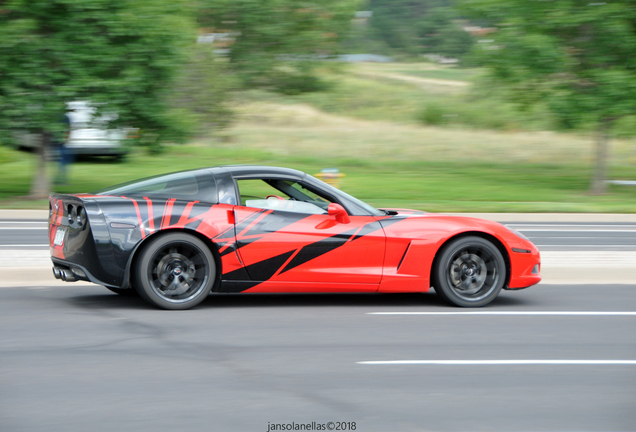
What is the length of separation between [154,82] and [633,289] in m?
13.2

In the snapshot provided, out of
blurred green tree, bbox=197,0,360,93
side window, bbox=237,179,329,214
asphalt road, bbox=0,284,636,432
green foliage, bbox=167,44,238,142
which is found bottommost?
asphalt road, bbox=0,284,636,432

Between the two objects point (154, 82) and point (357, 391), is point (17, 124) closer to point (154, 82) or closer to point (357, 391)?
point (154, 82)

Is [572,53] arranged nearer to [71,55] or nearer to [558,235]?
[558,235]

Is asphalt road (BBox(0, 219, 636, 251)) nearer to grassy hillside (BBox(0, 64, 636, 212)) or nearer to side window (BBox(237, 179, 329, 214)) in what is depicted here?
grassy hillside (BBox(0, 64, 636, 212))

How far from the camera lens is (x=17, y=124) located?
17.1 metres

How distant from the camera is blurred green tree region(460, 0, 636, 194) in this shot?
20000 millimetres

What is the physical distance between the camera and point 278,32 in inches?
1225

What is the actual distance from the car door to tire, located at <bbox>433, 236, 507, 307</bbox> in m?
0.61

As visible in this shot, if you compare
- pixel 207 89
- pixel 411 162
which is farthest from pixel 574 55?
pixel 207 89

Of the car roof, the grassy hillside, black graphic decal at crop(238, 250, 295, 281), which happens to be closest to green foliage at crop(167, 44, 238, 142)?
the grassy hillside

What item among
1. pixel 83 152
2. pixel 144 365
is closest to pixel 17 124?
pixel 83 152

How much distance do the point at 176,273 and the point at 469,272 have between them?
103 inches

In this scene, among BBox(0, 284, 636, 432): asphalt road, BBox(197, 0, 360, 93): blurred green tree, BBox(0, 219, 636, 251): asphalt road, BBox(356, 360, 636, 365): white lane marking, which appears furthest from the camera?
BBox(197, 0, 360, 93): blurred green tree

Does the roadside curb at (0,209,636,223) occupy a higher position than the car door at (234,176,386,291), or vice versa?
the roadside curb at (0,209,636,223)
